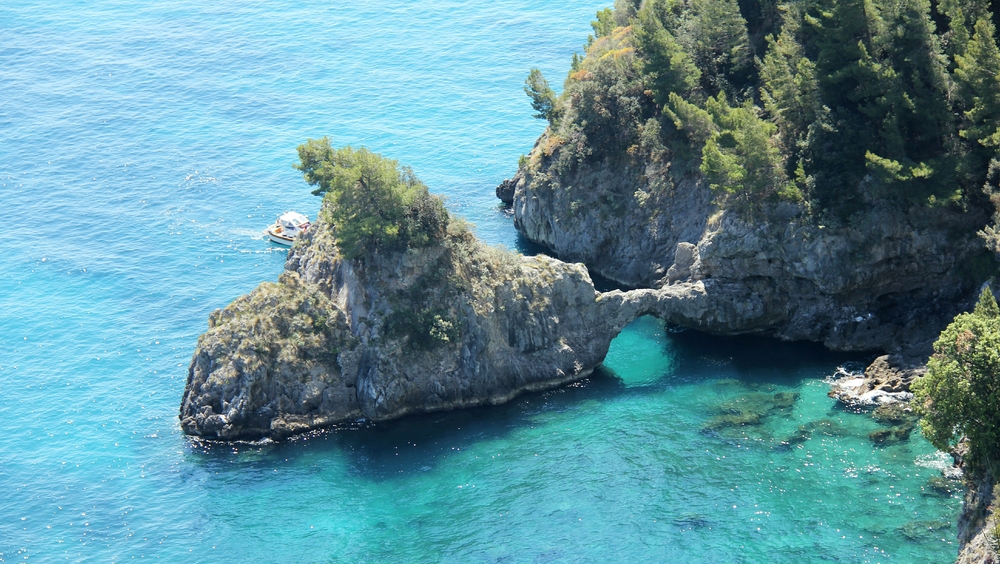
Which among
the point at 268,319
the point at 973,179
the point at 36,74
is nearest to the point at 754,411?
the point at 973,179

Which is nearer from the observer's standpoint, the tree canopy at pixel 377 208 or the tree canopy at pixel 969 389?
the tree canopy at pixel 969 389

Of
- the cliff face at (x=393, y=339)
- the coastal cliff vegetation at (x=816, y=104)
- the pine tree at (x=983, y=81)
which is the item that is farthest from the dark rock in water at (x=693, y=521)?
the pine tree at (x=983, y=81)

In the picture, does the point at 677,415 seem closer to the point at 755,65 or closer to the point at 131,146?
the point at 755,65

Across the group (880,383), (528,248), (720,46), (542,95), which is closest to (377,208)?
(528,248)

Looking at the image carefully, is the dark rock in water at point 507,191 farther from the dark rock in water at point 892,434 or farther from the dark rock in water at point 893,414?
the dark rock in water at point 892,434

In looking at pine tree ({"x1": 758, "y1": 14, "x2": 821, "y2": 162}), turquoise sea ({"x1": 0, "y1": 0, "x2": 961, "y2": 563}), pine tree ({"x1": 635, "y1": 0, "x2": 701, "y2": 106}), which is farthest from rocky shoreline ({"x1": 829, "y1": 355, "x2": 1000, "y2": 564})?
pine tree ({"x1": 635, "y1": 0, "x2": 701, "y2": 106})
